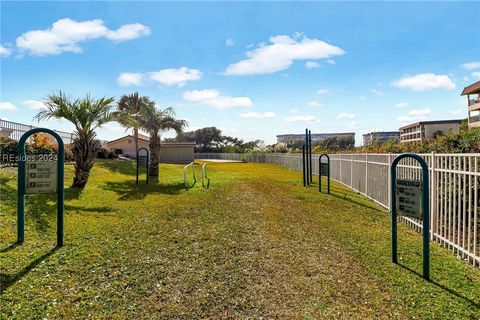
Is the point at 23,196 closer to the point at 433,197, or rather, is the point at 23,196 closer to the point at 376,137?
the point at 433,197

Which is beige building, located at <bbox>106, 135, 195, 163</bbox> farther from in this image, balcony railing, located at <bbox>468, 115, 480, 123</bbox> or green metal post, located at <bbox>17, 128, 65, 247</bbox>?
balcony railing, located at <bbox>468, 115, 480, 123</bbox>

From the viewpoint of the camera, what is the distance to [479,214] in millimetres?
5004

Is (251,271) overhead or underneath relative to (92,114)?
underneath

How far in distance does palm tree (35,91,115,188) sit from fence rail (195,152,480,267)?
9.31 meters

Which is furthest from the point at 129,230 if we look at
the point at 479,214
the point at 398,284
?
the point at 479,214

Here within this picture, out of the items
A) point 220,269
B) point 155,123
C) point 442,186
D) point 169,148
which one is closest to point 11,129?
point 155,123

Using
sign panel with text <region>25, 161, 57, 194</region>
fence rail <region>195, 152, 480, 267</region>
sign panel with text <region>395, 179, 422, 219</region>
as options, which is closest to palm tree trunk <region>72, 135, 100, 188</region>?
sign panel with text <region>25, 161, 57, 194</region>

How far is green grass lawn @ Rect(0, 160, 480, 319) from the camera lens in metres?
3.16

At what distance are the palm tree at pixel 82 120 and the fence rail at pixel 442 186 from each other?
931cm

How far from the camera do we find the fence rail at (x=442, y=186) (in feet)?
14.6

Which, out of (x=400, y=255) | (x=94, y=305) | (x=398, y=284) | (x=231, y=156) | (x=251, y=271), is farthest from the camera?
(x=231, y=156)

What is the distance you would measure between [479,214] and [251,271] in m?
3.93

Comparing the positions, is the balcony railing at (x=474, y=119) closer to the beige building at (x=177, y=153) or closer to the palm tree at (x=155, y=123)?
the beige building at (x=177, y=153)

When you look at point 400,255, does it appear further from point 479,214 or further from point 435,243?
point 479,214
